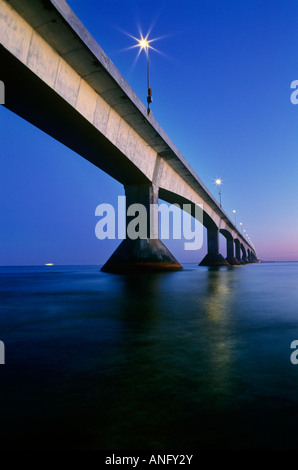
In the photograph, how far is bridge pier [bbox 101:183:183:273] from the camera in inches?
707

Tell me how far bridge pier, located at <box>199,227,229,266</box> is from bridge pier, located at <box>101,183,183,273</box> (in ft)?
89.0

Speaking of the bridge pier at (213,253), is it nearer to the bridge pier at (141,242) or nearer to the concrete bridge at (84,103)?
the concrete bridge at (84,103)

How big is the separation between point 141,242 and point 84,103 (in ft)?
29.6

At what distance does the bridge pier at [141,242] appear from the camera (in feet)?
58.9

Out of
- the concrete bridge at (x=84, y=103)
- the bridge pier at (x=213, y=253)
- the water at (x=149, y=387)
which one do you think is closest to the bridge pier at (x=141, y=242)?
the concrete bridge at (x=84, y=103)

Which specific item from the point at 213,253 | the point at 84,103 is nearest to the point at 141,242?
the point at 84,103

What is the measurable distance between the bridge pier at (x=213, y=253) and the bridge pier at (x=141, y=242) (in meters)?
27.1

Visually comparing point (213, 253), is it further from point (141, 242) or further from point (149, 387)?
point (149, 387)

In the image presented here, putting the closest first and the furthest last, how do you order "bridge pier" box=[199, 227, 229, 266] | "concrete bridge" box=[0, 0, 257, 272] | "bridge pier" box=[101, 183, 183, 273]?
"concrete bridge" box=[0, 0, 257, 272] < "bridge pier" box=[101, 183, 183, 273] < "bridge pier" box=[199, 227, 229, 266]

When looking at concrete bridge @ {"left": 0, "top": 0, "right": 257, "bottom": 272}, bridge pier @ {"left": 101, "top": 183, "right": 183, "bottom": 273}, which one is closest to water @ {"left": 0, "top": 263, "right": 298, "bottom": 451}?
concrete bridge @ {"left": 0, "top": 0, "right": 257, "bottom": 272}

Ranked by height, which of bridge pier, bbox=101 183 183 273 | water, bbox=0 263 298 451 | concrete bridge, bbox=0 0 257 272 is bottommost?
water, bbox=0 263 298 451

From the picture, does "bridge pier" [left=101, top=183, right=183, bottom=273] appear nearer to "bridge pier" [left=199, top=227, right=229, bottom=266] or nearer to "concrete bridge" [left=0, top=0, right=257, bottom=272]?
"concrete bridge" [left=0, top=0, right=257, bottom=272]

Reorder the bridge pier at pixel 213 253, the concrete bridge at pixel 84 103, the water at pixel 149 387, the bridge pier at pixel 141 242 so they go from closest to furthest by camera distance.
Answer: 1. the water at pixel 149 387
2. the concrete bridge at pixel 84 103
3. the bridge pier at pixel 141 242
4. the bridge pier at pixel 213 253

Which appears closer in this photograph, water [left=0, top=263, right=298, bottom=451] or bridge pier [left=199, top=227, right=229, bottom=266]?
water [left=0, top=263, right=298, bottom=451]
